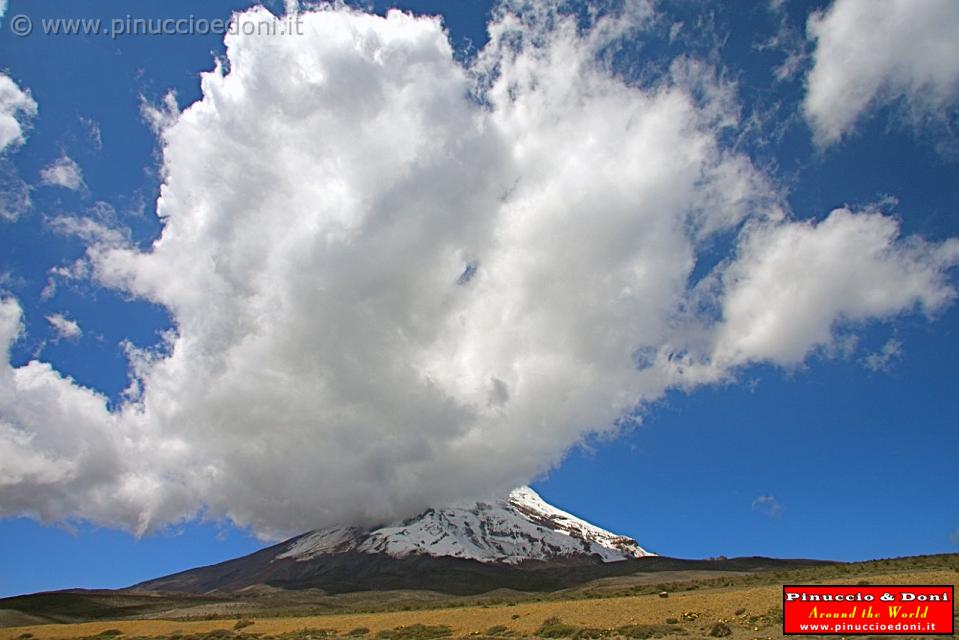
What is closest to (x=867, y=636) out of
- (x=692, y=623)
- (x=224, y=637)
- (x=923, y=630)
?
(x=923, y=630)

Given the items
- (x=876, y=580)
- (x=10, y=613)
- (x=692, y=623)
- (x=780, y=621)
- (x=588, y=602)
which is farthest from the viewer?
(x=10, y=613)

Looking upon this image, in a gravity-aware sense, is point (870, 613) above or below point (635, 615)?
above

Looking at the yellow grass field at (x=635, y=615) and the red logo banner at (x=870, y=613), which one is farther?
the yellow grass field at (x=635, y=615)

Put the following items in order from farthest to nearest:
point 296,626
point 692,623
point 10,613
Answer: point 10,613 → point 296,626 → point 692,623

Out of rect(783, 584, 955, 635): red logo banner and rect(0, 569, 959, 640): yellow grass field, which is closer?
rect(783, 584, 955, 635): red logo banner

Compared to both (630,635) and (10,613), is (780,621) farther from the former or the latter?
(10,613)

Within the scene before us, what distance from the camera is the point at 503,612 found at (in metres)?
62.8

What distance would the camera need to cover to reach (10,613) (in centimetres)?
17050

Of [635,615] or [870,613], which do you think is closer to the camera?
[870,613]

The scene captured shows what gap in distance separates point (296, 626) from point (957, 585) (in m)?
64.2

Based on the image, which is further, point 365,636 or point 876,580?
point 365,636

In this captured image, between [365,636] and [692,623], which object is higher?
[692,623]

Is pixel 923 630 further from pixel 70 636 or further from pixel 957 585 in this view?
pixel 70 636

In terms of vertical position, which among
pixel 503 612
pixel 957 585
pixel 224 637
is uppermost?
pixel 957 585
